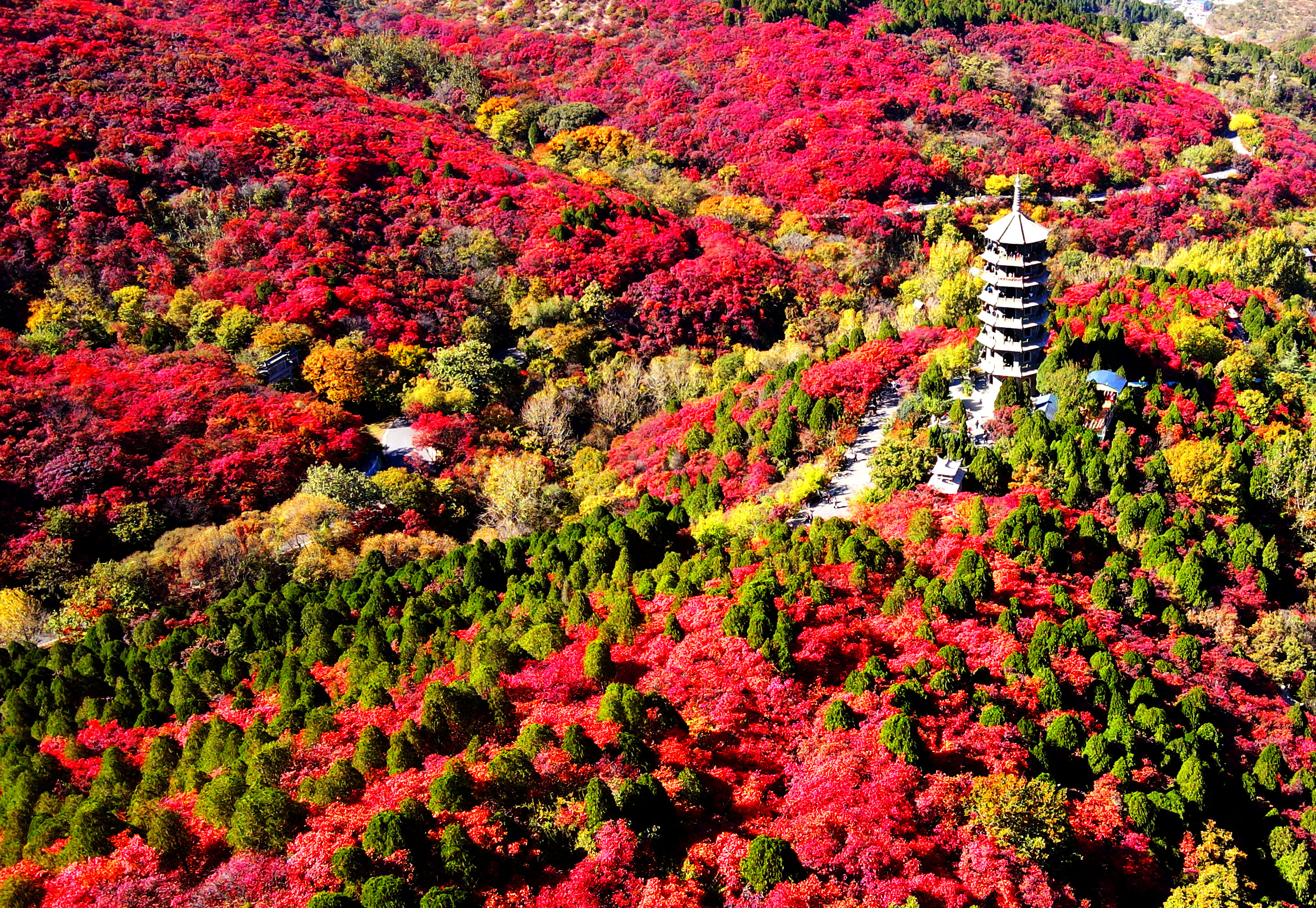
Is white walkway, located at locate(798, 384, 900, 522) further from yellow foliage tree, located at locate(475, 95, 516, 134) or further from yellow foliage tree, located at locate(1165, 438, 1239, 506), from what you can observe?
yellow foliage tree, located at locate(475, 95, 516, 134)

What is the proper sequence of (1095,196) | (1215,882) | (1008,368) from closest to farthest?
(1215,882), (1008,368), (1095,196)

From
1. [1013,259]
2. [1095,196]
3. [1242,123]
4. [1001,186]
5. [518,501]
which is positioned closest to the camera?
[1013,259]

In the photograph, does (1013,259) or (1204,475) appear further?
(1013,259)

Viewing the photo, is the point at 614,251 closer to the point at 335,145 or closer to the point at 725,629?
the point at 335,145

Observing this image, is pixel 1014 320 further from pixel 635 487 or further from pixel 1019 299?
pixel 635 487

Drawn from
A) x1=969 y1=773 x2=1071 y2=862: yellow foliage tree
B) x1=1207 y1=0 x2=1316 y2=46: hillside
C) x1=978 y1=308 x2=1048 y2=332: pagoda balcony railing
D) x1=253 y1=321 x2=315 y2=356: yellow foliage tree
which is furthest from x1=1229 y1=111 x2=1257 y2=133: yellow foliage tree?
x1=969 y1=773 x2=1071 y2=862: yellow foliage tree

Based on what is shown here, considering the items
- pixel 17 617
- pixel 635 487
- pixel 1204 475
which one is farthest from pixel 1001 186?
pixel 17 617
